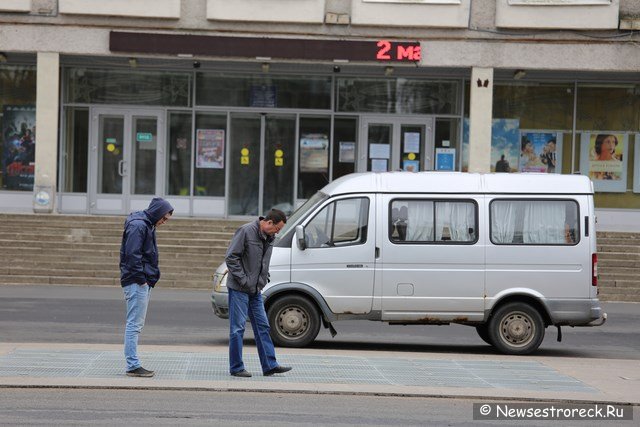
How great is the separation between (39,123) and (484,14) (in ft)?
37.1

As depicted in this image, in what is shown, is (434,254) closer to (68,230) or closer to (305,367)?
(305,367)

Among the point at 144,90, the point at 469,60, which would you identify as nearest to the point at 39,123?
the point at 144,90

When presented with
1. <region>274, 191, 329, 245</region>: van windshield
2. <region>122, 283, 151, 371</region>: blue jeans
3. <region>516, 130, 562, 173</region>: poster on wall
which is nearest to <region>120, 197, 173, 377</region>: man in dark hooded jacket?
<region>122, 283, 151, 371</region>: blue jeans

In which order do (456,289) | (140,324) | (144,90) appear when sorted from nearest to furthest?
1. (140,324)
2. (456,289)
3. (144,90)

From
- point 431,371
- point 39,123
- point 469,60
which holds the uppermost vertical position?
point 469,60

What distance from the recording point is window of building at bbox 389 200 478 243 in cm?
1362

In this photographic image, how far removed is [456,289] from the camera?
44.2 ft

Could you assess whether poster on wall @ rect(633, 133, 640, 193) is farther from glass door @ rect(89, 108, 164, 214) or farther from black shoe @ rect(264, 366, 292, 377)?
black shoe @ rect(264, 366, 292, 377)

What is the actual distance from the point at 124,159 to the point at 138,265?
18.5 metres

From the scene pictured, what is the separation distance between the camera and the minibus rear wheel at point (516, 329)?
530 inches

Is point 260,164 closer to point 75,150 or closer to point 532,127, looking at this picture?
point 75,150

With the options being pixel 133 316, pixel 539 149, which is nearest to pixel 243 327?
pixel 133 316

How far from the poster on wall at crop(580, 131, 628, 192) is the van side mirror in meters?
16.3

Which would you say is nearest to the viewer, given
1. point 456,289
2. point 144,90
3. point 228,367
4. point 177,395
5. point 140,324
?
point 177,395
